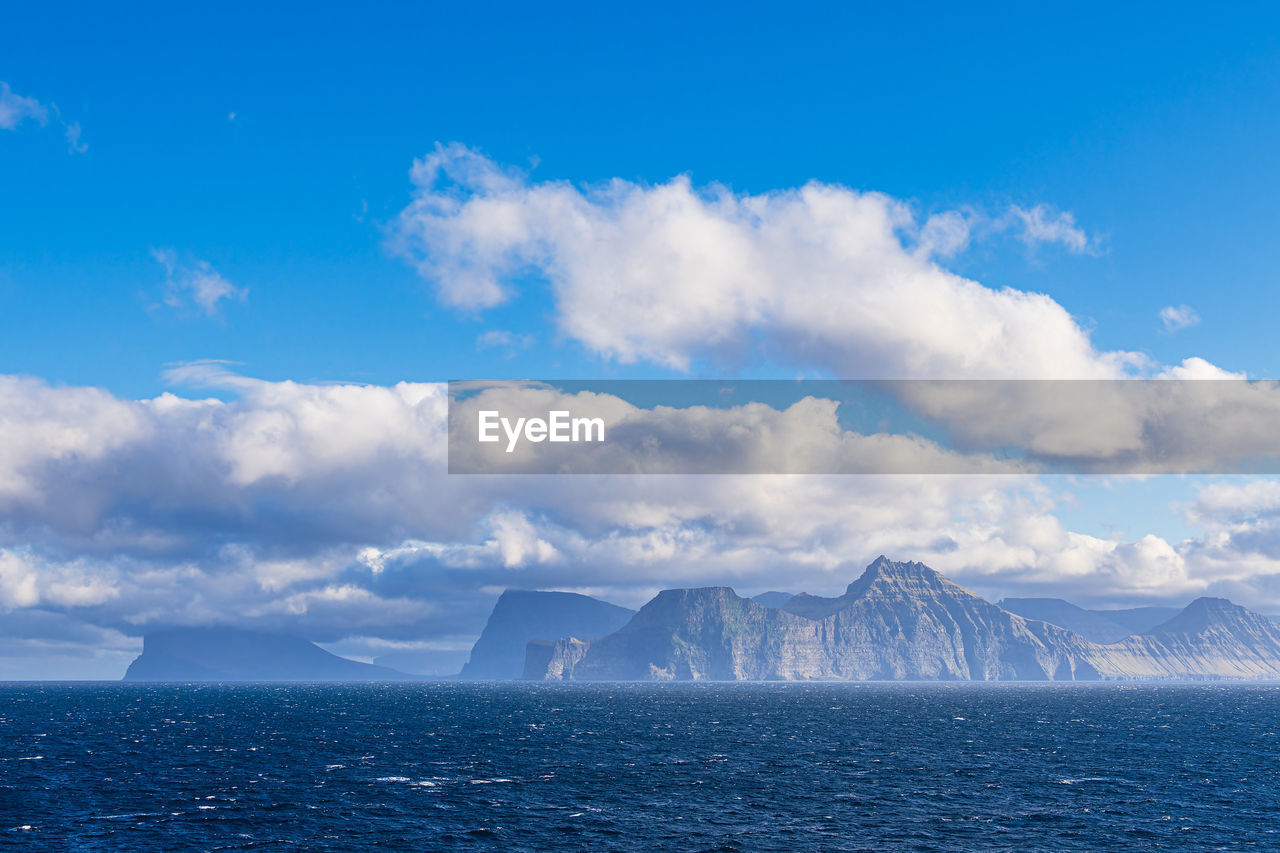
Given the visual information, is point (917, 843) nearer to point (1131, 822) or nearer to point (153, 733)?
point (1131, 822)

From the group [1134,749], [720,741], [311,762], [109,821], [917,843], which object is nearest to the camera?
[917,843]

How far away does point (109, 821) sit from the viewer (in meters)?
91.3

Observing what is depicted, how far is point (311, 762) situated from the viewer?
5413 inches

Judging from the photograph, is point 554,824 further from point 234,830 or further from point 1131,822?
point 1131,822

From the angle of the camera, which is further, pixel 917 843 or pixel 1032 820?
pixel 1032 820

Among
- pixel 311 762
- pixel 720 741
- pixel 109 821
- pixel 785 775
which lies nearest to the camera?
pixel 109 821

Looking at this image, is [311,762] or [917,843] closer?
[917,843]

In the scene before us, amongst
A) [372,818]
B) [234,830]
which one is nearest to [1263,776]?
[372,818]

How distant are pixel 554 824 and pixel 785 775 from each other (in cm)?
4475

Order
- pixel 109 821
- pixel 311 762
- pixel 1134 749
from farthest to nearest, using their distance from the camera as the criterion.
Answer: pixel 1134 749, pixel 311 762, pixel 109 821

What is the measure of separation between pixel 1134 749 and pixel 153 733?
636 feet

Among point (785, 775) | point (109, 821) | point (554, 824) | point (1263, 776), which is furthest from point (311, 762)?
point (1263, 776)

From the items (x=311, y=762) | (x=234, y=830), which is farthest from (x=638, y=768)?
(x=234, y=830)

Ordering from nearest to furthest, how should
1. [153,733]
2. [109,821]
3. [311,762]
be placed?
1. [109,821]
2. [311,762]
3. [153,733]
